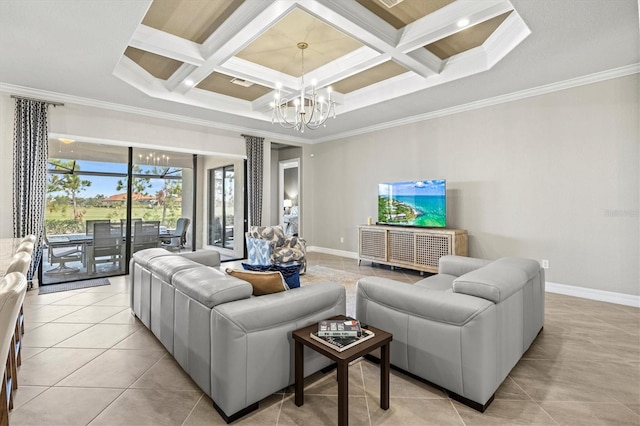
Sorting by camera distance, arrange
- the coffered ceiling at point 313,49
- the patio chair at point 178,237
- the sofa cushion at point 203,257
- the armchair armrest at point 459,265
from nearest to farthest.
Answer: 1. the coffered ceiling at point 313,49
2. the armchair armrest at point 459,265
3. the sofa cushion at point 203,257
4. the patio chair at point 178,237

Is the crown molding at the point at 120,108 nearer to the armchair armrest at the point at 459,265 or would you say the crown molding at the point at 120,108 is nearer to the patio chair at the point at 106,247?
the patio chair at the point at 106,247

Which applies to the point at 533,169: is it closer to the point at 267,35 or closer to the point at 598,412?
the point at 598,412

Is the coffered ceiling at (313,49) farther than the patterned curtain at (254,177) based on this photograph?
No

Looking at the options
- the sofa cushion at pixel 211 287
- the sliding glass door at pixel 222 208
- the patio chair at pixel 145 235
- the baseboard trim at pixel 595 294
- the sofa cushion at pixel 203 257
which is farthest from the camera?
the sliding glass door at pixel 222 208

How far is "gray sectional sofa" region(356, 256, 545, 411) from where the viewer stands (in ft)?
5.86

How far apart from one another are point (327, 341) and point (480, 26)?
136 inches

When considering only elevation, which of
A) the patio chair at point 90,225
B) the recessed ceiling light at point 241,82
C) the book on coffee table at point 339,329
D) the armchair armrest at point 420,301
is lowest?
the book on coffee table at point 339,329

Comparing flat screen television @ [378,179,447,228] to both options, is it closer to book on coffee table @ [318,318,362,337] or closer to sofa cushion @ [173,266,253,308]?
book on coffee table @ [318,318,362,337]

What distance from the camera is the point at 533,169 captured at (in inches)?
170

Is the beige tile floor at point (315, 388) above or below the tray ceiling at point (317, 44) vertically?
below

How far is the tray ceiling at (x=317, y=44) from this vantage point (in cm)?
283

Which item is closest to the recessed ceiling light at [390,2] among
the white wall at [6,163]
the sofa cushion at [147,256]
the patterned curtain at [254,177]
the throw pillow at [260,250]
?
the sofa cushion at [147,256]

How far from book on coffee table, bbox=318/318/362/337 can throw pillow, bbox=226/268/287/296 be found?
388mm

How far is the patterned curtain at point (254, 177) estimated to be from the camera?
21.4 ft
